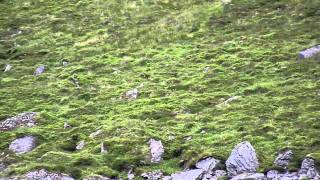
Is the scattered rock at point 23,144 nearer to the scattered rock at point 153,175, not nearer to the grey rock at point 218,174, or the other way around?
the scattered rock at point 153,175

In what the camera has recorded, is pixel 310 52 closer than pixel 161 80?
Yes

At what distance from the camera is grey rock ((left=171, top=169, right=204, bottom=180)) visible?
47.7ft

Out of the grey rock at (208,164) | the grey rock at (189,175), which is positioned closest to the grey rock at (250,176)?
the grey rock at (208,164)

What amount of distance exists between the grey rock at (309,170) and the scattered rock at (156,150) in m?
4.51

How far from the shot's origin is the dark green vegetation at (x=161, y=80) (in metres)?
16.4

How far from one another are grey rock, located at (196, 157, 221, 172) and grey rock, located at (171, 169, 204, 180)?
19 centimetres

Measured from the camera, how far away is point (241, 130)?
17000 mm

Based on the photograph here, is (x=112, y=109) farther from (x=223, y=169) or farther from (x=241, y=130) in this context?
(x=223, y=169)

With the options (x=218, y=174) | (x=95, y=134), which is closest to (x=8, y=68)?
(x=95, y=134)

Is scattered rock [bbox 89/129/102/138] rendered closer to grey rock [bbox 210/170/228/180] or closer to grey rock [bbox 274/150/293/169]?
grey rock [bbox 210/170/228/180]

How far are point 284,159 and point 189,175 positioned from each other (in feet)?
9.36

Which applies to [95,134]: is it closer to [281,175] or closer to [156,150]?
[156,150]

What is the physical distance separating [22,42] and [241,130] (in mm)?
20654

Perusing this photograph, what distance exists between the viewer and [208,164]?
14.9 meters
